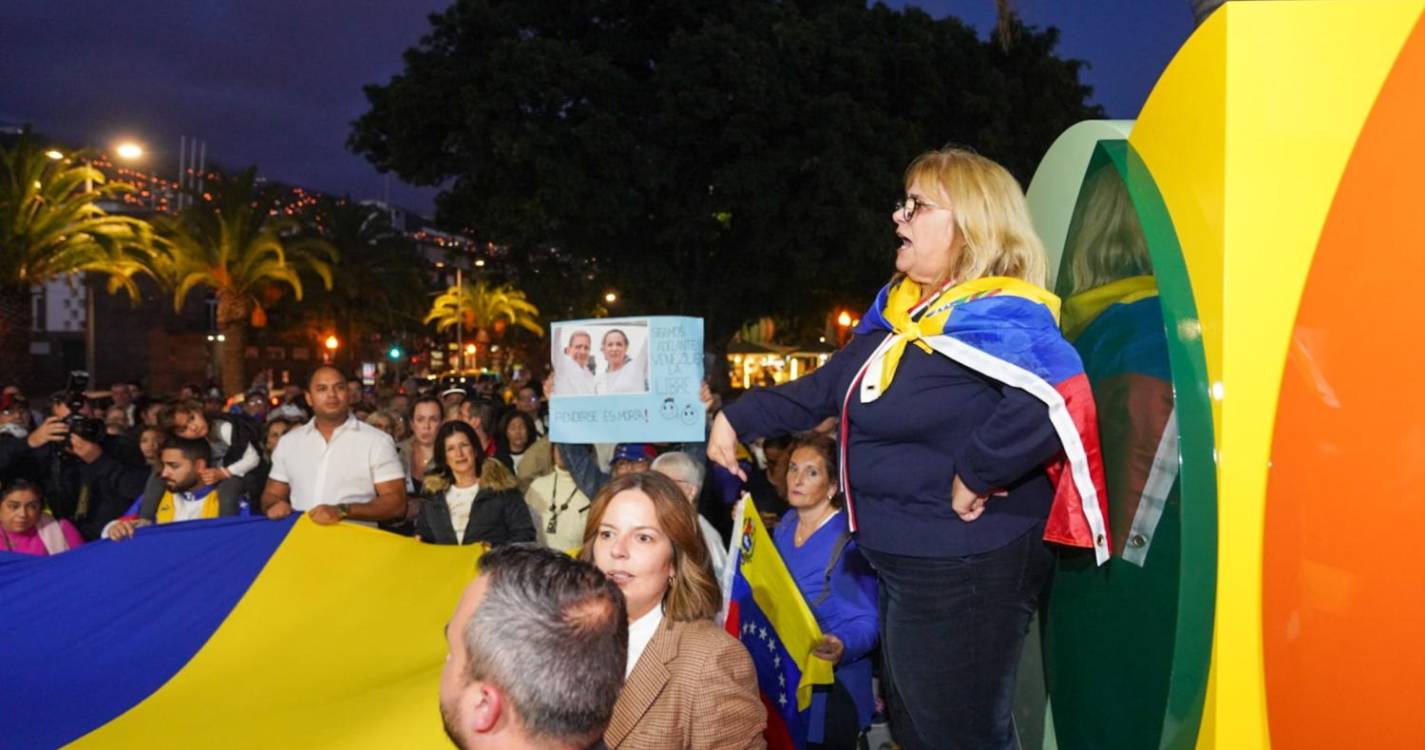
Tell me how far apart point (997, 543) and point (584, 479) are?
509 centimetres

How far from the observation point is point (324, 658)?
4.39 meters

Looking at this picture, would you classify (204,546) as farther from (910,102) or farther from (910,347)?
(910,102)

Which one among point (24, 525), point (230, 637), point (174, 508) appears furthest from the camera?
point (174, 508)

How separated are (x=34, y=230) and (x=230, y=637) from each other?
933 inches

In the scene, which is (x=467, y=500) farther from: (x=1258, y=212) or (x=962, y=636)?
(x=1258, y=212)

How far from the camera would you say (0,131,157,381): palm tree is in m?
23.6

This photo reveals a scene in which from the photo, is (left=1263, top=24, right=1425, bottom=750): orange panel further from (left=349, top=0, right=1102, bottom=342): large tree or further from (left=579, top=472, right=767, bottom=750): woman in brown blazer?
(left=349, top=0, right=1102, bottom=342): large tree

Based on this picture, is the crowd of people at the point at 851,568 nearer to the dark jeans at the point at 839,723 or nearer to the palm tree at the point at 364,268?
the dark jeans at the point at 839,723

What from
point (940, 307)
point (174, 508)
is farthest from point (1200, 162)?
point (174, 508)

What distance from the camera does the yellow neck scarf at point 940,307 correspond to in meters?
2.53

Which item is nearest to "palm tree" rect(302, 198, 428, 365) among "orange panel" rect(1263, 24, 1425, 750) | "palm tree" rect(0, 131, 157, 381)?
"palm tree" rect(0, 131, 157, 381)

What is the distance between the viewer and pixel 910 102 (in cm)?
2127

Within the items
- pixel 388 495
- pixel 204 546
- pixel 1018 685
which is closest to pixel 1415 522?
pixel 1018 685

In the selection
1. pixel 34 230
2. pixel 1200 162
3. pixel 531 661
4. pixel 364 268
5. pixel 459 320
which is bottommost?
pixel 531 661
